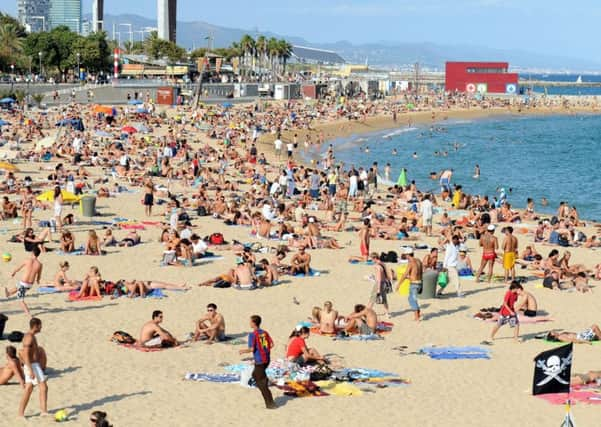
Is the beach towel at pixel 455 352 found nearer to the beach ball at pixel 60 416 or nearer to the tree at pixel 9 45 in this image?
the beach ball at pixel 60 416

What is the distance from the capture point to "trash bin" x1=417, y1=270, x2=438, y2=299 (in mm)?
16328

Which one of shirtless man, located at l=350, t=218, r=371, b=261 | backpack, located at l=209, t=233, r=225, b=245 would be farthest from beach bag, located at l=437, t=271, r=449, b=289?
backpack, located at l=209, t=233, r=225, b=245

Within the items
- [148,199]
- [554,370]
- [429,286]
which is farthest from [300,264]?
[554,370]

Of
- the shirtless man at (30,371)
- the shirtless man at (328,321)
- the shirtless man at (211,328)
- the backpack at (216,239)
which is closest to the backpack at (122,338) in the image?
the shirtless man at (211,328)

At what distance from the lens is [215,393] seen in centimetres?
1070

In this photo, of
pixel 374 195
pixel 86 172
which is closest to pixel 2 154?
pixel 86 172

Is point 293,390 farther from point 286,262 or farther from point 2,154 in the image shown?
point 2,154

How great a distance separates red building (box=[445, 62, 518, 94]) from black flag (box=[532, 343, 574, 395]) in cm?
10880

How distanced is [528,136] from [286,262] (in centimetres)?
6136

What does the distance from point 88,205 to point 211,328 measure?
35.0ft

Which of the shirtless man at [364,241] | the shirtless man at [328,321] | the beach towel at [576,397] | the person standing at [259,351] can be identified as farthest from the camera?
the shirtless man at [364,241]

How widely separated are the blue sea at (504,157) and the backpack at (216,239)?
17.3 m

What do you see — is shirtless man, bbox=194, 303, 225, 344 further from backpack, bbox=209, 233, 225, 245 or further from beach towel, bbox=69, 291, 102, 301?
backpack, bbox=209, 233, 225, 245

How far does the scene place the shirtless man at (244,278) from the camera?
16344mm
